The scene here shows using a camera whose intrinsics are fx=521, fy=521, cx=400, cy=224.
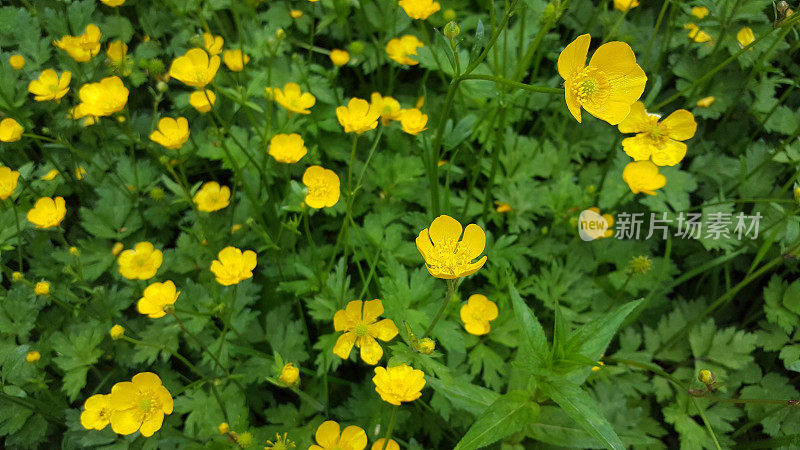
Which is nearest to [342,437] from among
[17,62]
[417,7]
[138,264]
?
[138,264]

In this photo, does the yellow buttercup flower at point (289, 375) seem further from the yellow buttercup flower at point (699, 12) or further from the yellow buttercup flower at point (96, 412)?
the yellow buttercup flower at point (699, 12)

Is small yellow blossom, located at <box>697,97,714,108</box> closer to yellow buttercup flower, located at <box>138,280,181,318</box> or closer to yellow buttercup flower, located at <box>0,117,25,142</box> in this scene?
yellow buttercup flower, located at <box>138,280,181,318</box>

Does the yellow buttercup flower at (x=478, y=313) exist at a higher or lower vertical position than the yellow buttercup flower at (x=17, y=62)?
lower

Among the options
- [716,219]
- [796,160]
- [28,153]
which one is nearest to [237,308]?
[28,153]

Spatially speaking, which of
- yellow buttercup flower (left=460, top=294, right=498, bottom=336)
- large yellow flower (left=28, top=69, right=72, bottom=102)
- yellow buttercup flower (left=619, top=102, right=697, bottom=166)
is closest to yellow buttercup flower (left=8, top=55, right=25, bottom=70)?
large yellow flower (left=28, top=69, right=72, bottom=102)

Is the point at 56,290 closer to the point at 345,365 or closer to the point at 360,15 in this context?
Result: the point at 345,365

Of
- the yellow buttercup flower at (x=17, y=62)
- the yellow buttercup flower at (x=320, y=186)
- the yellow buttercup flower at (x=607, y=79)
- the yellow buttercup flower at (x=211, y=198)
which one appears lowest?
the yellow buttercup flower at (x=211, y=198)

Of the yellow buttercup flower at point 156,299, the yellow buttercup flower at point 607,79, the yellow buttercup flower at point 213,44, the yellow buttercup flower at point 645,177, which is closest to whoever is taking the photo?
the yellow buttercup flower at point 607,79

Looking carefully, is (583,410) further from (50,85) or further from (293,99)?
(50,85)

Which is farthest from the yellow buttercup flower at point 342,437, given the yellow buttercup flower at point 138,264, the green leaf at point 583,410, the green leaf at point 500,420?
the yellow buttercup flower at point 138,264
